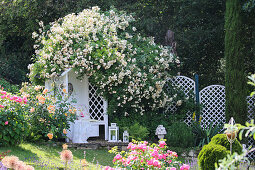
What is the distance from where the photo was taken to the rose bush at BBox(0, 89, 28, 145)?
6325 mm

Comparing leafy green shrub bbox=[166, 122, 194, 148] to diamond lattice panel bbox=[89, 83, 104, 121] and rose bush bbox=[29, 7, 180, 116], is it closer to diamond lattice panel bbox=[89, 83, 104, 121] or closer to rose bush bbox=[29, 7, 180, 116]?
rose bush bbox=[29, 7, 180, 116]

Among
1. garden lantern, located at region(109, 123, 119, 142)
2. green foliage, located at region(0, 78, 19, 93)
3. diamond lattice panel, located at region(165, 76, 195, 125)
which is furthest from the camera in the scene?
green foliage, located at region(0, 78, 19, 93)

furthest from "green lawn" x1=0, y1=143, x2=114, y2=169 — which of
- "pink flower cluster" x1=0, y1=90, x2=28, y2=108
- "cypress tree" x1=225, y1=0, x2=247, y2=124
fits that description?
"cypress tree" x1=225, y1=0, x2=247, y2=124

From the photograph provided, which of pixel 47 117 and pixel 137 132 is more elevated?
pixel 47 117

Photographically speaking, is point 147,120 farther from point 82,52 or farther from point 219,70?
point 219,70

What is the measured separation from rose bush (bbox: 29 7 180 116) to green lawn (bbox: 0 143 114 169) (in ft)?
4.64

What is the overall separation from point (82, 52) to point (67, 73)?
2.08ft

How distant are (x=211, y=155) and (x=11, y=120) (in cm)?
371

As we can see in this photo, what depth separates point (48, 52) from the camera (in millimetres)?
8531

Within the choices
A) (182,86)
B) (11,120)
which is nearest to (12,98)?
(11,120)

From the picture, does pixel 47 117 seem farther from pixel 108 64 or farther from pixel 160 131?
pixel 160 131

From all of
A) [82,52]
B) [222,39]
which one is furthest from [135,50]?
[222,39]

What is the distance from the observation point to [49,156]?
6.45 m

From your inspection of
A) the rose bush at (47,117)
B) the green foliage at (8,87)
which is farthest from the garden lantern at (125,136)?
the green foliage at (8,87)
